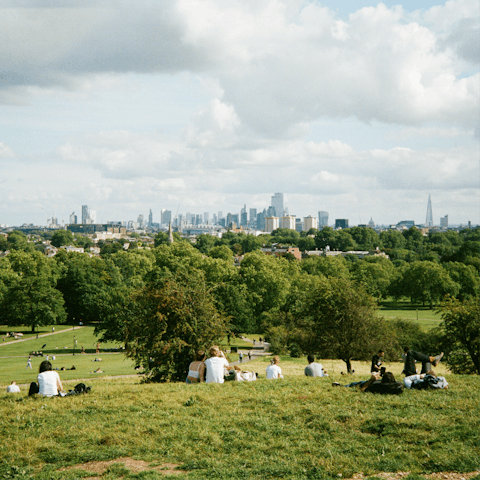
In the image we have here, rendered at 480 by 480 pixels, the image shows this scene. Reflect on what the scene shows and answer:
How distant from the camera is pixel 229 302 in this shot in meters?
52.8

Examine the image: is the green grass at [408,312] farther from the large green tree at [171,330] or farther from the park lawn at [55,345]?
the large green tree at [171,330]

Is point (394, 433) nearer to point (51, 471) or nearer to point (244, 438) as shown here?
point (244, 438)

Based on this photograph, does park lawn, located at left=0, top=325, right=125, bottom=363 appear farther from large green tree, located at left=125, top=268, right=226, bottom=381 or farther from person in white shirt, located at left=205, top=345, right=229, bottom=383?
person in white shirt, located at left=205, top=345, right=229, bottom=383

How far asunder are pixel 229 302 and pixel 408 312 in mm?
41524

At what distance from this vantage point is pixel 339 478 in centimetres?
789

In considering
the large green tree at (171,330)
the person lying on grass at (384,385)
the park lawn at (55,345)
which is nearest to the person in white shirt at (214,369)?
the large green tree at (171,330)

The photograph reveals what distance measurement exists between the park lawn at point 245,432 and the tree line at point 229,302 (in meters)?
6.04

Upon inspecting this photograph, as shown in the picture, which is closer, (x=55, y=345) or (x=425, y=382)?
(x=425, y=382)

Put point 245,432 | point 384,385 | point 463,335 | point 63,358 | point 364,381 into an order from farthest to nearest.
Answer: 1. point 63,358
2. point 463,335
3. point 364,381
4. point 384,385
5. point 245,432

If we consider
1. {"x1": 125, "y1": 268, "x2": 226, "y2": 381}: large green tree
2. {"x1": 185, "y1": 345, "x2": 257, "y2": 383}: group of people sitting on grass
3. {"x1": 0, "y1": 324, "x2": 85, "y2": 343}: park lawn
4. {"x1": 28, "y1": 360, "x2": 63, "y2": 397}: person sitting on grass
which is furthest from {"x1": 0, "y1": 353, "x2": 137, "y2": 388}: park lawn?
{"x1": 28, "y1": 360, "x2": 63, "y2": 397}: person sitting on grass

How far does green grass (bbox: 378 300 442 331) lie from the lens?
7031cm

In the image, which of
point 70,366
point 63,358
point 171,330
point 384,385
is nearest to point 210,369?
point 171,330

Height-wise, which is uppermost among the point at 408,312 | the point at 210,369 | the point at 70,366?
the point at 210,369

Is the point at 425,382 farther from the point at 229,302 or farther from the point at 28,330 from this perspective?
the point at 28,330
